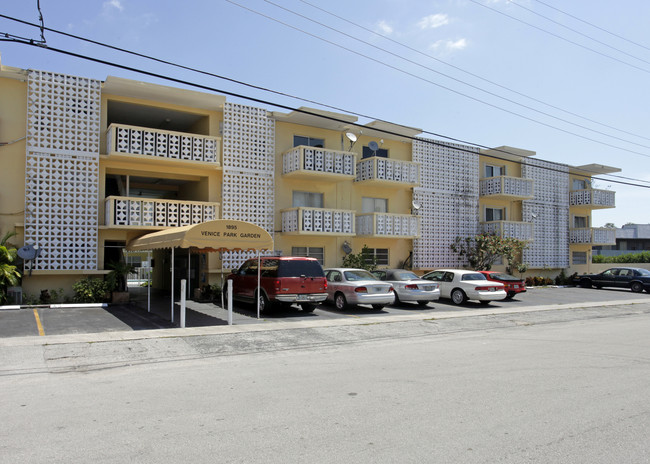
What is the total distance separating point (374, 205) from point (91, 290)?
44.5ft

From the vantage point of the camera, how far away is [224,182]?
20.8m

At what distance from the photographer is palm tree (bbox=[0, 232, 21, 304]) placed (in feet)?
50.9

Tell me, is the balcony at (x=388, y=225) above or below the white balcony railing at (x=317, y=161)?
below

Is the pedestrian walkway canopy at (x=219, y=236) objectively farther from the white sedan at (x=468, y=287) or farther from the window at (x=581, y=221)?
the window at (x=581, y=221)

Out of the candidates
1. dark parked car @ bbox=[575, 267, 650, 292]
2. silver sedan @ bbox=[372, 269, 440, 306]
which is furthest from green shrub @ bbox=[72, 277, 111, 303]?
dark parked car @ bbox=[575, 267, 650, 292]

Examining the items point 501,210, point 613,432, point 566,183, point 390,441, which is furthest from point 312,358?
point 566,183

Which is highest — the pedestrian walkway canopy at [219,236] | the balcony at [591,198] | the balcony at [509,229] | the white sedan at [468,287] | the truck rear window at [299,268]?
the balcony at [591,198]

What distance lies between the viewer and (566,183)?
32875 millimetres

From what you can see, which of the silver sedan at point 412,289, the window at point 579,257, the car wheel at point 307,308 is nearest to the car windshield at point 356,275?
the silver sedan at point 412,289

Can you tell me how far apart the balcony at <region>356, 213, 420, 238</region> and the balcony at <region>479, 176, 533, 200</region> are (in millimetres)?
Result: 6154

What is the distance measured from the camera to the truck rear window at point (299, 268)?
50.3 feet

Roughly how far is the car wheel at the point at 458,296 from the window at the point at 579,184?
1907 centimetres

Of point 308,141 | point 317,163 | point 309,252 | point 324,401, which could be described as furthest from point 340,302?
point 324,401

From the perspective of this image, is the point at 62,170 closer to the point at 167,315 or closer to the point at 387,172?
the point at 167,315
